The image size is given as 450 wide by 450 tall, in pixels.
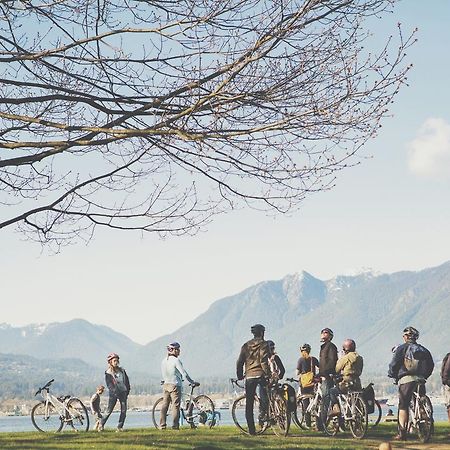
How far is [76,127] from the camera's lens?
13336mm

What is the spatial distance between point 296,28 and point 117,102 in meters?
3.09

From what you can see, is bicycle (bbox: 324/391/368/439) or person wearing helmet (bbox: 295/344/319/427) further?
person wearing helmet (bbox: 295/344/319/427)

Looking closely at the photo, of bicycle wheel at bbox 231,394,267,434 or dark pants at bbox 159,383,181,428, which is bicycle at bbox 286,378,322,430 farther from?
dark pants at bbox 159,383,181,428

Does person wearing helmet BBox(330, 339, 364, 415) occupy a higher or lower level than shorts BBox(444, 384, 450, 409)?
higher

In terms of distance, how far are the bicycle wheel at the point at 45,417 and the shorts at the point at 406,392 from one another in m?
9.34

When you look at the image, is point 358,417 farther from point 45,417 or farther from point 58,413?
point 45,417

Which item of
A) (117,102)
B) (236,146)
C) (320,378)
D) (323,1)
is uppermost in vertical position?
(323,1)

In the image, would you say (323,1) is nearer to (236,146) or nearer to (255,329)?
(236,146)

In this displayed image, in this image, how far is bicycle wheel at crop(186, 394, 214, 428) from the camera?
74.7 ft

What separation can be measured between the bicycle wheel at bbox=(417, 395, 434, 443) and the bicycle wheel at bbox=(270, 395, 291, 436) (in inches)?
104

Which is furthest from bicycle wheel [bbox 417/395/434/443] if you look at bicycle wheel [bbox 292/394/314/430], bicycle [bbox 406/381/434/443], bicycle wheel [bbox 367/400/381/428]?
bicycle wheel [bbox 292/394/314/430]

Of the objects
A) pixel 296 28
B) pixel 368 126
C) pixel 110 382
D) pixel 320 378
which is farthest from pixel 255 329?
pixel 296 28

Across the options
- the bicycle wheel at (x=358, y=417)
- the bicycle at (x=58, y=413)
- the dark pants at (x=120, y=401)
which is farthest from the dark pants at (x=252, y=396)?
the bicycle at (x=58, y=413)

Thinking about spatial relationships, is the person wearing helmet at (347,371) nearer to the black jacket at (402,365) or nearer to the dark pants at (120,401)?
the black jacket at (402,365)
